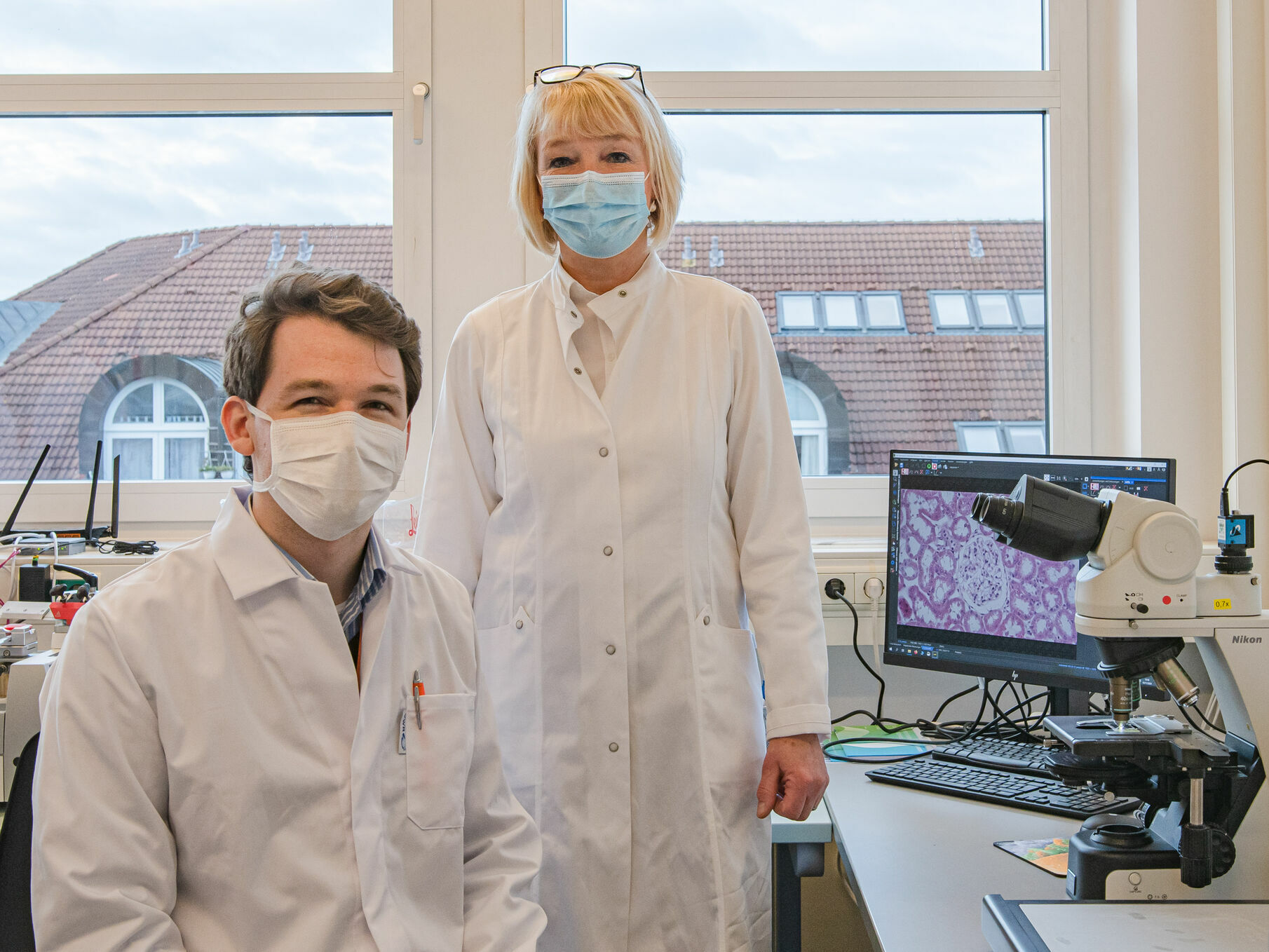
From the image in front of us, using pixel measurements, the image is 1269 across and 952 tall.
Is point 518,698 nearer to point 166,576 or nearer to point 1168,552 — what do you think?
point 166,576

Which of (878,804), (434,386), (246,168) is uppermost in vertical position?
(246,168)

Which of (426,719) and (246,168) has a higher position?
(246,168)

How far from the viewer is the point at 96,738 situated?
0.88m

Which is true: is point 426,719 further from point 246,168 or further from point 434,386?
point 246,168

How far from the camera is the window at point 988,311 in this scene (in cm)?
247

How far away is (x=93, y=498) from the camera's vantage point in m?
2.30

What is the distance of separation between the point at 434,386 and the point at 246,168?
2.46 ft

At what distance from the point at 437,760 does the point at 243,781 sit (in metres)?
0.21

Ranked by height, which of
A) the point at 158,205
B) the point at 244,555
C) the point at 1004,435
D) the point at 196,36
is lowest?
the point at 244,555

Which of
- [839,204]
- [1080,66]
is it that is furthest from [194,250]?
[1080,66]

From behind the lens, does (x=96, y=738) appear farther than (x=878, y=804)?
No

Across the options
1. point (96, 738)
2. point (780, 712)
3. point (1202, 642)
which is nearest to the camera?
point (96, 738)

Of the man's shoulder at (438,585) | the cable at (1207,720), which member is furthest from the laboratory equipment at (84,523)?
the cable at (1207,720)

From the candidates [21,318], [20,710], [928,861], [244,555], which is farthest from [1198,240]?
[21,318]
